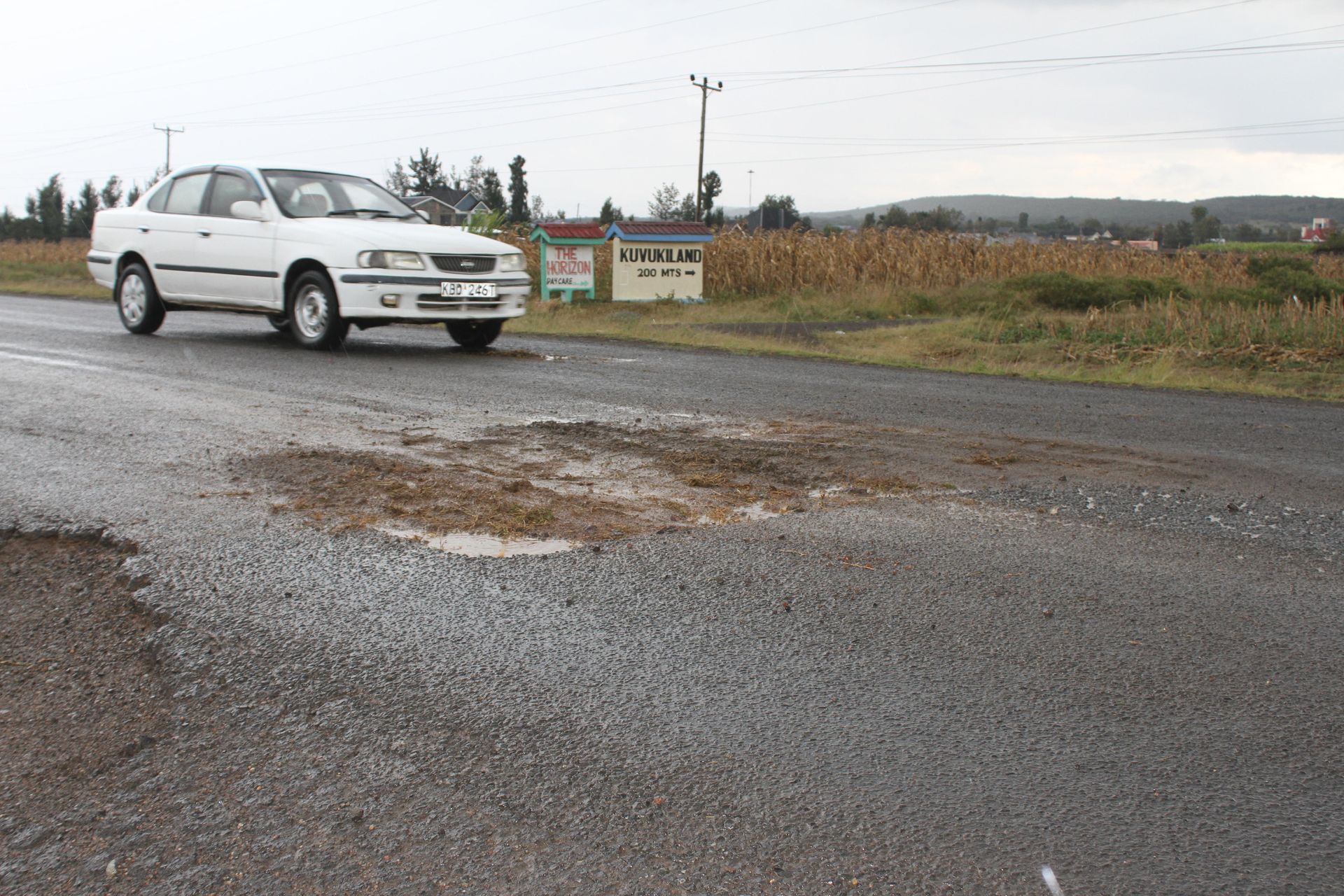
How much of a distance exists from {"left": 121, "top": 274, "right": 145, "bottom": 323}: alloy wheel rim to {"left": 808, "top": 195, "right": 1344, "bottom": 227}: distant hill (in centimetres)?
7927

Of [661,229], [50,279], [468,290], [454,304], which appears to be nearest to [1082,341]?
[468,290]

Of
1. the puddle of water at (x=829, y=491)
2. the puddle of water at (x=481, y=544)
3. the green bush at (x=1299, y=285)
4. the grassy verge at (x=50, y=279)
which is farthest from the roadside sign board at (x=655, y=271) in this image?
the puddle of water at (x=481, y=544)

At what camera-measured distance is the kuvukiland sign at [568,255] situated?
1972 cm

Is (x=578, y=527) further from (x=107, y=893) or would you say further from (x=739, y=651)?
(x=107, y=893)

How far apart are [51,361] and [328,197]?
10.4ft

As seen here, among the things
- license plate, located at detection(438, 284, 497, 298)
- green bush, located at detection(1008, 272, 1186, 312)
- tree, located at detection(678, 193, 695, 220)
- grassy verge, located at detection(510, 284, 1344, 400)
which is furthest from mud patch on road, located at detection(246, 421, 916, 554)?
tree, located at detection(678, 193, 695, 220)

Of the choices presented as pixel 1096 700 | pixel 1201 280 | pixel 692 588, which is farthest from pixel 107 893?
pixel 1201 280

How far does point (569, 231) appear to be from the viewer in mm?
19766

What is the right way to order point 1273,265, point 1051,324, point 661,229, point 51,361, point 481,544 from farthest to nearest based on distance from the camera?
point 1273,265, point 661,229, point 1051,324, point 51,361, point 481,544

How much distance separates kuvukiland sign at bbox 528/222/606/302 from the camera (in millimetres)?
19719

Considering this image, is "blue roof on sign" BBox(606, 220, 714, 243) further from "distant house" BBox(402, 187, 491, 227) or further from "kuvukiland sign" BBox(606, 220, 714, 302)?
"distant house" BBox(402, 187, 491, 227)

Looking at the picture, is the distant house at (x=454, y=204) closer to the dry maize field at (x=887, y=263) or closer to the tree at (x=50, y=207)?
the tree at (x=50, y=207)

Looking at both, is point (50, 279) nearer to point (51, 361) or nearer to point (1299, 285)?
point (51, 361)

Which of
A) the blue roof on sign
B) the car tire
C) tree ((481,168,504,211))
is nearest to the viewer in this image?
the car tire
